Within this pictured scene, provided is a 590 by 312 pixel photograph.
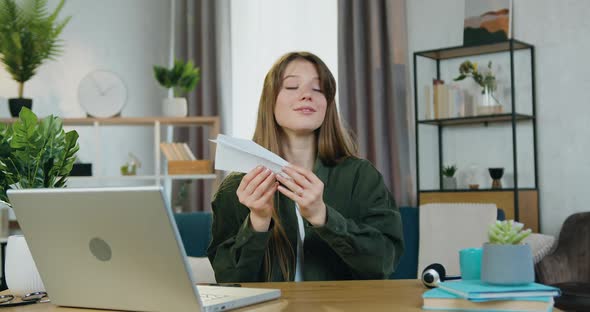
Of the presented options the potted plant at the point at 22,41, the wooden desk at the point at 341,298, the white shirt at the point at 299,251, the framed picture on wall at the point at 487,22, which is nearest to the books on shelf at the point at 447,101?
the framed picture on wall at the point at 487,22

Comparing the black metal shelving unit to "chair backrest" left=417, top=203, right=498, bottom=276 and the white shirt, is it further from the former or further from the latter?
the white shirt

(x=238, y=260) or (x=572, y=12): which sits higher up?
(x=572, y=12)

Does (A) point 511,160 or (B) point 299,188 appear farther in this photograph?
(A) point 511,160

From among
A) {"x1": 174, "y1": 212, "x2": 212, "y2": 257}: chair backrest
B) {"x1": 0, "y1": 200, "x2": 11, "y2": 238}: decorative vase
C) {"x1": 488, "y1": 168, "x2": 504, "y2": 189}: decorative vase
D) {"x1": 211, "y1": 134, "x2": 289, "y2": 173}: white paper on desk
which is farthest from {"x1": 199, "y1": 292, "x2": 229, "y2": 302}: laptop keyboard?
{"x1": 0, "y1": 200, "x2": 11, "y2": 238}: decorative vase

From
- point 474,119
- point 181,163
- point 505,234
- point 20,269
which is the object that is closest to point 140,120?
point 181,163

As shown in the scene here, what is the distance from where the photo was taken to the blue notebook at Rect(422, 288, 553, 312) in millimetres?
1158

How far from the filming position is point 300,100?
1946 mm

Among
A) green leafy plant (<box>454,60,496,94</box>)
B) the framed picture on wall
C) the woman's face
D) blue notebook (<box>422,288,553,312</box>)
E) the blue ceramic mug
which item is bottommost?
blue notebook (<box>422,288,553,312</box>)

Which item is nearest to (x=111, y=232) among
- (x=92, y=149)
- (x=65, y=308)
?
(x=65, y=308)

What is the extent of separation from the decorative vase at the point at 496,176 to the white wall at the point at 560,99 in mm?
237

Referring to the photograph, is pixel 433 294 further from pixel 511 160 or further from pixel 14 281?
pixel 511 160

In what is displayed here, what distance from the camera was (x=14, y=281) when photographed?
1.59 metres

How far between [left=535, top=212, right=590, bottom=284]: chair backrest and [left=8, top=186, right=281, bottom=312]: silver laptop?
2365mm

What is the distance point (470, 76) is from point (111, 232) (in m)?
3.30
